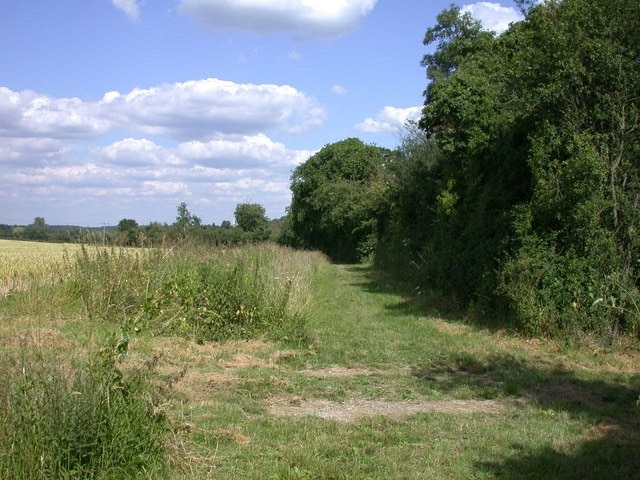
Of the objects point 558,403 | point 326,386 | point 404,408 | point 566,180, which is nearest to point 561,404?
point 558,403

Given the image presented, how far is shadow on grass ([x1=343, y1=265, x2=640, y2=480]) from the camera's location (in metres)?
5.73

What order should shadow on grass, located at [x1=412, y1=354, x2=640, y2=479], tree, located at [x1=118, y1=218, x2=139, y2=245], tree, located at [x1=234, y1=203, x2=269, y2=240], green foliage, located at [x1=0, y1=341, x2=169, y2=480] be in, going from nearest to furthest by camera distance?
green foliage, located at [x1=0, y1=341, x2=169, y2=480] < shadow on grass, located at [x1=412, y1=354, x2=640, y2=479] < tree, located at [x1=118, y1=218, x2=139, y2=245] < tree, located at [x1=234, y1=203, x2=269, y2=240]

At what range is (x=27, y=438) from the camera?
4.66 meters

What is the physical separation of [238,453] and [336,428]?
4.32 feet

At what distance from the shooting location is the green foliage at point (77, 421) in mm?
4652

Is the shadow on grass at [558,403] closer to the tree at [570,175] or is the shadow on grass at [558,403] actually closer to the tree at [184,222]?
the tree at [570,175]

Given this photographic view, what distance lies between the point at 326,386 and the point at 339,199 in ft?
132

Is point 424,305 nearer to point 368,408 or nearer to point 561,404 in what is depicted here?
point 561,404

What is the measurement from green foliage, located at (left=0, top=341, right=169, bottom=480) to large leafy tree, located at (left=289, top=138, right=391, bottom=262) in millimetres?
34943

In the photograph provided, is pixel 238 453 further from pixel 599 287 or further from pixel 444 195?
pixel 444 195

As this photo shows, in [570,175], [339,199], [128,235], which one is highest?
[339,199]

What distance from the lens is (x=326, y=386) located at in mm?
8883

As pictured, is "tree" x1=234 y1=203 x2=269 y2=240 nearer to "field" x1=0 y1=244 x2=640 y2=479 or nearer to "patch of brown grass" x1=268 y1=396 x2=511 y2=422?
"field" x1=0 y1=244 x2=640 y2=479

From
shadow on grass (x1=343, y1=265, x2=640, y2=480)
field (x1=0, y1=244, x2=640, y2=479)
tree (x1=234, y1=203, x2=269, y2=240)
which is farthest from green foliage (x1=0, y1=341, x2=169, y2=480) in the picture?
tree (x1=234, y1=203, x2=269, y2=240)
